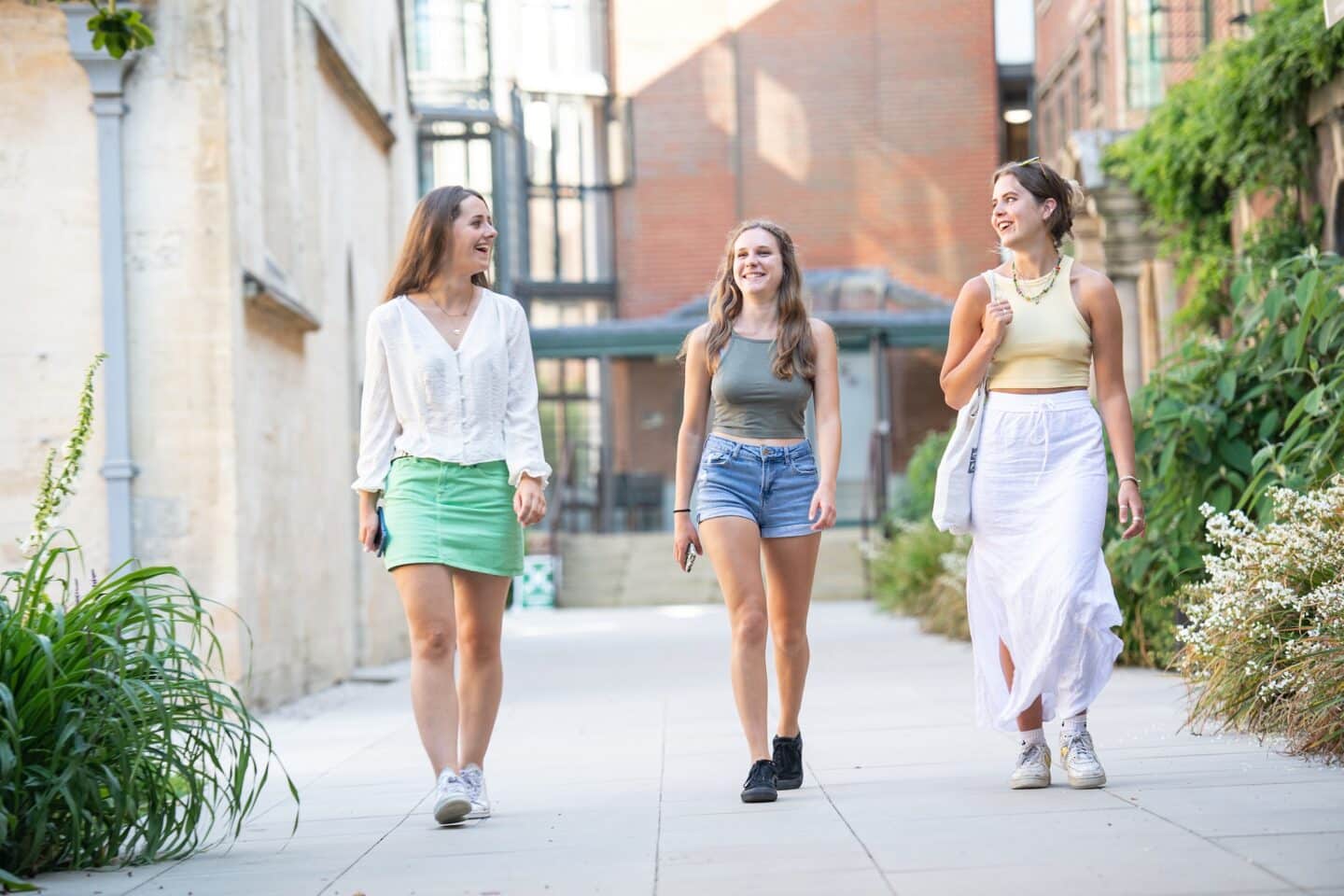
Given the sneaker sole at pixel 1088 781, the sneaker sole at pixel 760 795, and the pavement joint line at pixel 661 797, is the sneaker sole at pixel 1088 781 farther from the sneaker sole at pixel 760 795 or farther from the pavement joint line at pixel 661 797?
the pavement joint line at pixel 661 797

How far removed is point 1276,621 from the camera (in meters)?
6.48

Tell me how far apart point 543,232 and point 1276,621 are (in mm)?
30992

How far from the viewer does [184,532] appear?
9953mm

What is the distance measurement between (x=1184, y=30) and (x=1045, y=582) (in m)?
14.9

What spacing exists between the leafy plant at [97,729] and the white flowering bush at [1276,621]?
331 cm

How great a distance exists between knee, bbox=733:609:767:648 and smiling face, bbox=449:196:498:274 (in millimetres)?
1422

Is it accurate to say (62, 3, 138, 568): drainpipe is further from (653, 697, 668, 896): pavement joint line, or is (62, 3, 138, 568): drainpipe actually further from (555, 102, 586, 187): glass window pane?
(555, 102, 586, 187): glass window pane

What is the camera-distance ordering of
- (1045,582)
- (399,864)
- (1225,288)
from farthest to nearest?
(1225,288), (1045,582), (399,864)

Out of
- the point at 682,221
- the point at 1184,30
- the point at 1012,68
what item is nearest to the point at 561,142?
the point at 682,221

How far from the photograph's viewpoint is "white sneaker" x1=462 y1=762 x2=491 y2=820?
5.75 m

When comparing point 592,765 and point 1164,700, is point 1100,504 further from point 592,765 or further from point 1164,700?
point 1164,700

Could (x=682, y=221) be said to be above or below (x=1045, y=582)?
above

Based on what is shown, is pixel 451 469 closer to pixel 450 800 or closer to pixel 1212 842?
pixel 450 800

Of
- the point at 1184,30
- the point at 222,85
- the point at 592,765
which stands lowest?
the point at 592,765
